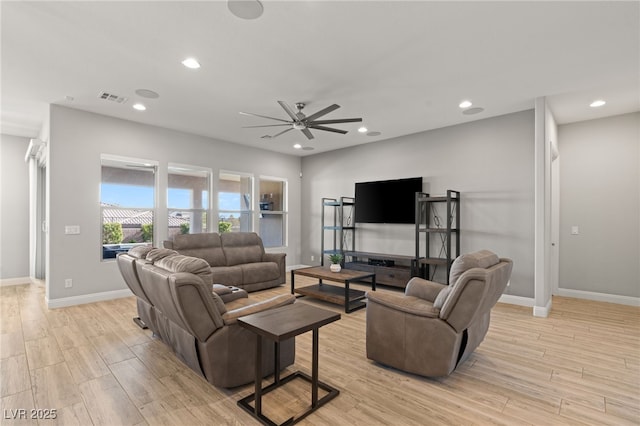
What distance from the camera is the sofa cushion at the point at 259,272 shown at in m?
5.47

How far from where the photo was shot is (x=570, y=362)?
113 inches

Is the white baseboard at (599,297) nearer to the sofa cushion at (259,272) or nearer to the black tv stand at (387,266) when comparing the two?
the black tv stand at (387,266)

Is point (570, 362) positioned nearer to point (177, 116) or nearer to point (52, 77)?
point (177, 116)

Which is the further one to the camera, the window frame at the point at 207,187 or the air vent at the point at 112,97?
the window frame at the point at 207,187

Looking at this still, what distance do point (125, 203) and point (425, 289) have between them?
5051 millimetres

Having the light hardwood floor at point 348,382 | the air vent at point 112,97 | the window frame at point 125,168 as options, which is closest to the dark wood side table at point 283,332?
the light hardwood floor at point 348,382

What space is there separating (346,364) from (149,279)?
1.83 metres

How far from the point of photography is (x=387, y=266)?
598 centimetres

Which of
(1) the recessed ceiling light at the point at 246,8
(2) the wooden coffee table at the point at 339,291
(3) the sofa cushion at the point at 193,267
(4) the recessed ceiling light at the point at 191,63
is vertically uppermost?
(4) the recessed ceiling light at the point at 191,63

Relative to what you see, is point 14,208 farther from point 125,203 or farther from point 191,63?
point 191,63

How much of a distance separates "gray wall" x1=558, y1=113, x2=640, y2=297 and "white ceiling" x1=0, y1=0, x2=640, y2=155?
0.44 meters

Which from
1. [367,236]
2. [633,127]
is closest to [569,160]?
[633,127]

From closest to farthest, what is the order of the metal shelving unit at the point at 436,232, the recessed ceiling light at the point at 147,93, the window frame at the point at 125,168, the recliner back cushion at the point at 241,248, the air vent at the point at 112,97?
the recessed ceiling light at the point at 147,93 → the air vent at the point at 112,97 → the window frame at the point at 125,168 → the metal shelving unit at the point at 436,232 → the recliner back cushion at the point at 241,248

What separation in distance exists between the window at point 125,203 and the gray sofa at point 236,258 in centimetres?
74
